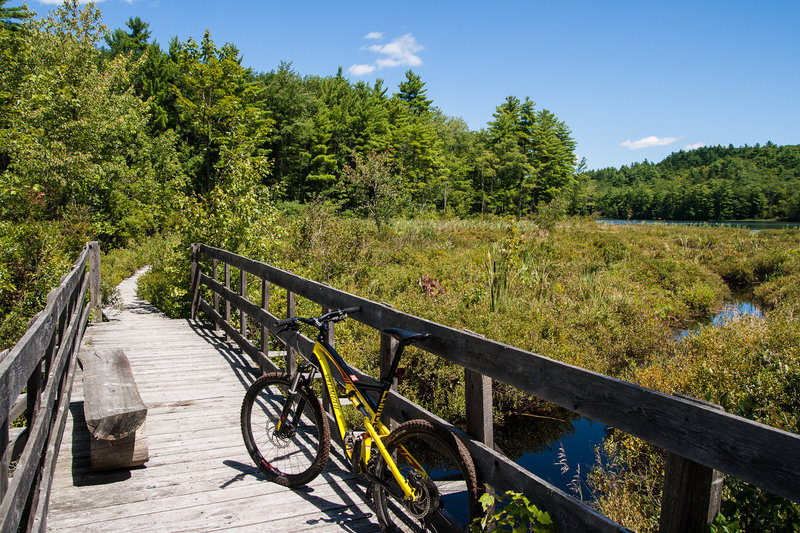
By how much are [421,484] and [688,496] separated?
1.41 metres

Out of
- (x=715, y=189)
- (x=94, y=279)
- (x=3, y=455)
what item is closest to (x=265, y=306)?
(x=3, y=455)

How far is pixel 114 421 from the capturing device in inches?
133

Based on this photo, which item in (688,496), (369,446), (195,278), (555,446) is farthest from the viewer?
(195,278)

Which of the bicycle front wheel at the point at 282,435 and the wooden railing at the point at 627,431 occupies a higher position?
the wooden railing at the point at 627,431

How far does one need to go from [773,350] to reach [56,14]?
23.5m

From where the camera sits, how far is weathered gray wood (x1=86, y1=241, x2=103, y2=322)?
8821 mm

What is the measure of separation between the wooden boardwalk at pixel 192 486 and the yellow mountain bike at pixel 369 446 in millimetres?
182

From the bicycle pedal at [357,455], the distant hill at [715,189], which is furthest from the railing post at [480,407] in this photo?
the distant hill at [715,189]

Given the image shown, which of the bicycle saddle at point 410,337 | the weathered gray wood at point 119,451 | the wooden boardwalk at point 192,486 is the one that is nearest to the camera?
the bicycle saddle at point 410,337

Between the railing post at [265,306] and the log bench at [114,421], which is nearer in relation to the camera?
the log bench at [114,421]

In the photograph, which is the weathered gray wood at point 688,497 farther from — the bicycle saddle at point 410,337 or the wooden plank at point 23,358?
the wooden plank at point 23,358

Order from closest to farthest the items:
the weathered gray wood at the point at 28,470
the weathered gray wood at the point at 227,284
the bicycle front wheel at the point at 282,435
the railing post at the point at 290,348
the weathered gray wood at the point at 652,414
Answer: the weathered gray wood at the point at 652,414 → the weathered gray wood at the point at 28,470 → the bicycle front wheel at the point at 282,435 → the railing post at the point at 290,348 → the weathered gray wood at the point at 227,284

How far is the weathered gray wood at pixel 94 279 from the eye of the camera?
882cm

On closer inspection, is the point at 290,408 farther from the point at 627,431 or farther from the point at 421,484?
the point at 627,431
